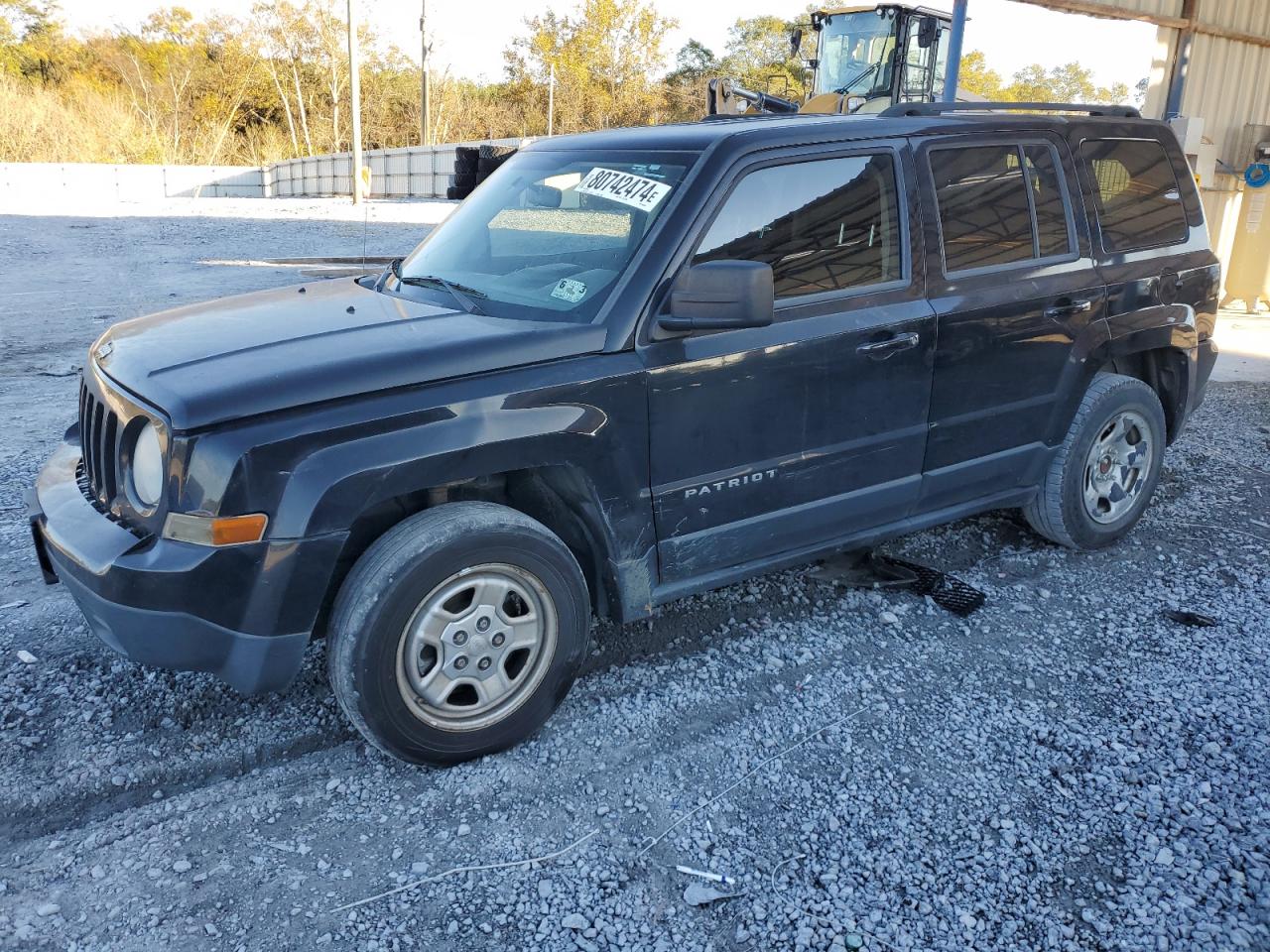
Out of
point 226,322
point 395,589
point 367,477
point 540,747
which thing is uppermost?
point 226,322

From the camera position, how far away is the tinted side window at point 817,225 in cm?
335

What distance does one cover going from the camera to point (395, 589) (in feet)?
9.13

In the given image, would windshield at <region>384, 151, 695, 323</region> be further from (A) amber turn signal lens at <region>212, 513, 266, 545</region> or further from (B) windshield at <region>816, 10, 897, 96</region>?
(B) windshield at <region>816, 10, 897, 96</region>

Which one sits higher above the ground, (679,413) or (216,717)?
(679,413)

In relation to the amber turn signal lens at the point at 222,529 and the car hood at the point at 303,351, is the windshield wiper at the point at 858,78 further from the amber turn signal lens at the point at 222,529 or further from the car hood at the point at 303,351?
the amber turn signal lens at the point at 222,529

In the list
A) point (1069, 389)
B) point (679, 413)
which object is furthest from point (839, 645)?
point (1069, 389)

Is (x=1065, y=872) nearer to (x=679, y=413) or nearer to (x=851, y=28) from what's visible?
(x=679, y=413)

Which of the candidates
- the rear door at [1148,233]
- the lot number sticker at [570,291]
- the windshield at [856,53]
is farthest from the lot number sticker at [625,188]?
the windshield at [856,53]

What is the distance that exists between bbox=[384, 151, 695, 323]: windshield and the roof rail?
3.78 ft

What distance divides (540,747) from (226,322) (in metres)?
1.79

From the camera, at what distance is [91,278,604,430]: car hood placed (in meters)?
2.68

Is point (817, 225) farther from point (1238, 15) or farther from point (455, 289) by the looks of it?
point (1238, 15)

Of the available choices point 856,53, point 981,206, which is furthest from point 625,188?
point 856,53

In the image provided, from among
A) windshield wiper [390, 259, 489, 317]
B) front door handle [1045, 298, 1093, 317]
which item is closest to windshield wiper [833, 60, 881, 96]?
front door handle [1045, 298, 1093, 317]
